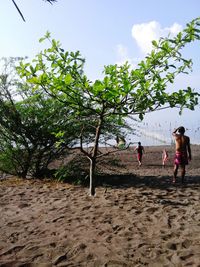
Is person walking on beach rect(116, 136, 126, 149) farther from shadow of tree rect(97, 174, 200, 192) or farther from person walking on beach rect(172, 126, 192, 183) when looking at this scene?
person walking on beach rect(172, 126, 192, 183)

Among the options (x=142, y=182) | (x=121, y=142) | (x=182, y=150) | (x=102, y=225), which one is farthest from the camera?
(x=182, y=150)

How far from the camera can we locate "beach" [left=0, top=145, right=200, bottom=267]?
16.2ft

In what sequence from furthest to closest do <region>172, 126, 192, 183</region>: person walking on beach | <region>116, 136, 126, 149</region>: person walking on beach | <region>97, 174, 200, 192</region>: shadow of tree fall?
<region>172, 126, 192, 183</region>: person walking on beach < <region>97, 174, 200, 192</region>: shadow of tree < <region>116, 136, 126, 149</region>: person walking on beach

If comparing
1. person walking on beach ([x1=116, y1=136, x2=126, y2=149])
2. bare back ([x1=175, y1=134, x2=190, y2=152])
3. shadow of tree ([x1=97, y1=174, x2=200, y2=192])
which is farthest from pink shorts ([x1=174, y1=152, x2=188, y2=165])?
person walking on beach ([x1=116, y1=136, x2=126, y2=149])

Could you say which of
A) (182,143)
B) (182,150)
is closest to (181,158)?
(182,150)

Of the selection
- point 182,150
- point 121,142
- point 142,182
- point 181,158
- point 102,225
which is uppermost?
point 121,142

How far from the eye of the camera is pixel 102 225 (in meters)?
6.28

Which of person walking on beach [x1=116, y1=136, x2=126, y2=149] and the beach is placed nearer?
the beach

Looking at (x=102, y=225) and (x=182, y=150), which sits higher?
(x=182, y=150)

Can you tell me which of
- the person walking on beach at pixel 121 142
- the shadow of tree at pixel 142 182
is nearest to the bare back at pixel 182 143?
the shadow of tree at pixel 142 182

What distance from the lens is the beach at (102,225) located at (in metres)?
4.93

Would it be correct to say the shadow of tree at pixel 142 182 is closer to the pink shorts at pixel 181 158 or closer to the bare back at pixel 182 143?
the pink shorts at pixel 181 158

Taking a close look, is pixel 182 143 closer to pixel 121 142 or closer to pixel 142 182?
pixel 142 182

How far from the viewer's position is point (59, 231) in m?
6.05
